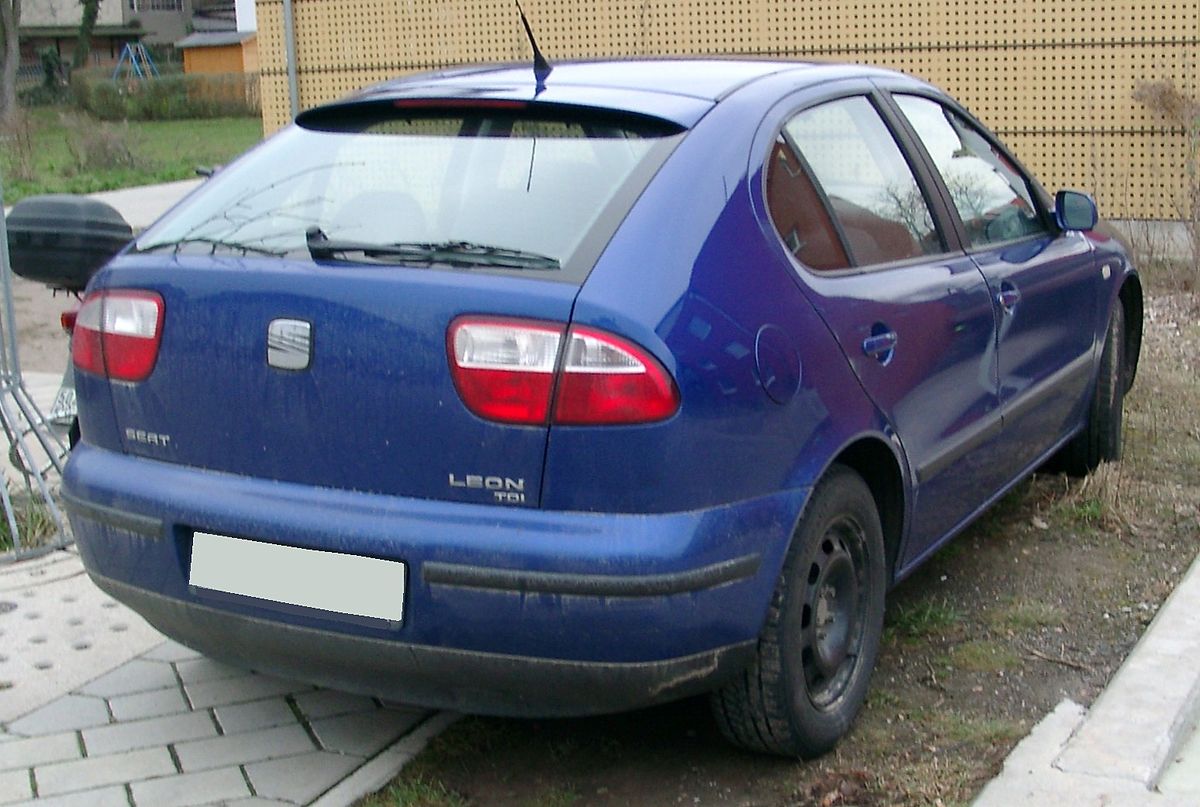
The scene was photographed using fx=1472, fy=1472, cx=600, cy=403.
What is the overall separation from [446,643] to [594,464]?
47cm

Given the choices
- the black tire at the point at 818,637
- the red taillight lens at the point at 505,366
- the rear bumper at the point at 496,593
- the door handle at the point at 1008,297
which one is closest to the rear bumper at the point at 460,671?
the rear bumper at the point at 496,593

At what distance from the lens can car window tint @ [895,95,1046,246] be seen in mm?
4266

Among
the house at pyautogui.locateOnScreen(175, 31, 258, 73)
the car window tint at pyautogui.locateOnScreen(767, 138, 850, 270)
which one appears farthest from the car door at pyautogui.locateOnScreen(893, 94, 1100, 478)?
the house at pyautogui.locateOnScreen(175, 31, 258, 73)

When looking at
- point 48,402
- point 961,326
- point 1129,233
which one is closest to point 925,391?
point 961,326

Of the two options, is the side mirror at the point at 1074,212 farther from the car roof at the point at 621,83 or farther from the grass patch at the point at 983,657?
the grass patch at the point at 983,657

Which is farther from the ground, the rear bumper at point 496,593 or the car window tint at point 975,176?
the car window tint at point 975,176

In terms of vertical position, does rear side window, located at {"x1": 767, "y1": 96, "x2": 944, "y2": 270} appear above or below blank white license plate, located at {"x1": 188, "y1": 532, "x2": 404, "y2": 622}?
above

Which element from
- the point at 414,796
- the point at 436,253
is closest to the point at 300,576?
the point at 414,796

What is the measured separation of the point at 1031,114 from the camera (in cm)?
1030

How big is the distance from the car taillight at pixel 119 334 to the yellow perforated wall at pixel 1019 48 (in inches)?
264

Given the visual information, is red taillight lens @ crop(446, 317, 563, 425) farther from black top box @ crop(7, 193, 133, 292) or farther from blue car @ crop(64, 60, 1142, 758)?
black top box @ crop(7, 193, 133, 292)

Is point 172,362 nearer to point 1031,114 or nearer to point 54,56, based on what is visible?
point 1031,114

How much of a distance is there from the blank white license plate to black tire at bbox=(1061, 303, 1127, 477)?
11.2 ft

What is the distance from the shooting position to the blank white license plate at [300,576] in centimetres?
287
